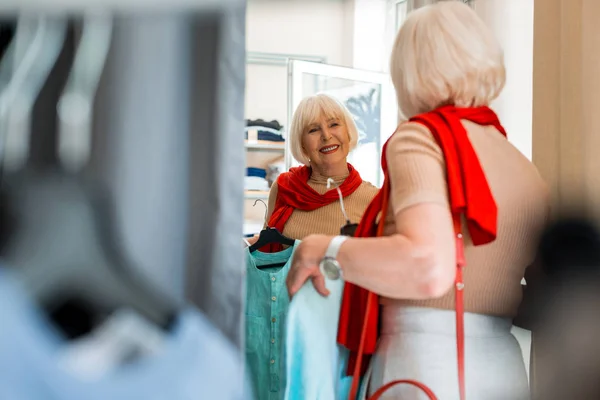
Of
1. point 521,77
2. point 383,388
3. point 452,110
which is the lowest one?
point 383,388

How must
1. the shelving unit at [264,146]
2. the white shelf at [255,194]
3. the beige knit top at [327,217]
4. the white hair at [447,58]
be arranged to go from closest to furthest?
the white hair at [447,58]
the beige knit top at [327,217]
the white shelf at [255,194]
the shelving unit at [264,146]

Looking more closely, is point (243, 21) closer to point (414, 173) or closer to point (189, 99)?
point (189, 99)

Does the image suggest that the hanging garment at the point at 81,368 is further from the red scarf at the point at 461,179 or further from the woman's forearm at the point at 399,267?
the red scarf at the point at 461,179

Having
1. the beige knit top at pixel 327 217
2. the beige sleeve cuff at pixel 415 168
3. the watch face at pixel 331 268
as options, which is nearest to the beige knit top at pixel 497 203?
the beige sleeve cuff at pixel 415 168

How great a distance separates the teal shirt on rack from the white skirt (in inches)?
21.0

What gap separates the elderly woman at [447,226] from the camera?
745 millimetres

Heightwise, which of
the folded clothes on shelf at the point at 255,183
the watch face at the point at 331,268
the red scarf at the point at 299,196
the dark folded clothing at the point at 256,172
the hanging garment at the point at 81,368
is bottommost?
the hanging garment at the point at 81,368

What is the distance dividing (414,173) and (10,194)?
49 centimetres

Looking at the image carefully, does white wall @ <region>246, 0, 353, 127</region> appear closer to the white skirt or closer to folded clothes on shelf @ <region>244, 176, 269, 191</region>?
folded clothes on shelf @ <region>244, 176, 269, 191</region>

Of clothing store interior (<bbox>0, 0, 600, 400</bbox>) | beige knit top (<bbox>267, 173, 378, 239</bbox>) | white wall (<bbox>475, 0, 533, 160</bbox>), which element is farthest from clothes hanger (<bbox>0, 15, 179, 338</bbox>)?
white wall (<bbox>475, 0, 533, 160</bbox>)

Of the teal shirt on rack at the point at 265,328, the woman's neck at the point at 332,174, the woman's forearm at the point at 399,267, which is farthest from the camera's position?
the woman's neck at the point at 332,174

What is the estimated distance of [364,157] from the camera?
3119 mm

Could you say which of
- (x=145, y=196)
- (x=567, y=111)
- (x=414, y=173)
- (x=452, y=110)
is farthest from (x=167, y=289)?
(x=567, y=111)

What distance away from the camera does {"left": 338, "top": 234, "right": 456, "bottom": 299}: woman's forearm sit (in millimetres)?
711
